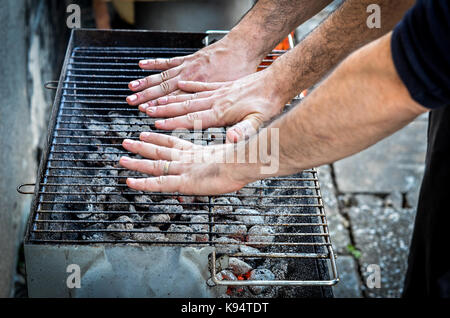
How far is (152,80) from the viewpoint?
2174mm

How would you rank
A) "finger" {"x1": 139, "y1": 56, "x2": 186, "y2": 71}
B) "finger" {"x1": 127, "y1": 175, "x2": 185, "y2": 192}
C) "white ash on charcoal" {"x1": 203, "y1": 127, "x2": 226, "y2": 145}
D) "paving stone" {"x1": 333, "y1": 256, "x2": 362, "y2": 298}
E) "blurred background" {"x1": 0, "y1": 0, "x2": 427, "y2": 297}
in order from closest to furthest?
"finger" {"x1": 127, "y1": 175, "x2": 185, "y2": 192} → "white ash on charcoal" {"x1": 203, "y1": 127, "x2": 226, "y2": 145} → "finger" {"x1": 139, "y1": 56, "x2": 186, "y2": 71} → "blurred background" {"x1": 0, "y1": 0, "x2": 427, "y2": 297} → "paving stone" {"x1": 333, "y1": 256, "x2": 362, "y2": 298}

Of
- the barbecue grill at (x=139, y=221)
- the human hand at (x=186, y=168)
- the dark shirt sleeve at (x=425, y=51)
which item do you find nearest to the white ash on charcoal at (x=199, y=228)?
the barbecue grill at (x=139, y=221)

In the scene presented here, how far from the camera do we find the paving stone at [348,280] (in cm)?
281

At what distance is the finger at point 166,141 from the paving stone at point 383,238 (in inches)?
66.9

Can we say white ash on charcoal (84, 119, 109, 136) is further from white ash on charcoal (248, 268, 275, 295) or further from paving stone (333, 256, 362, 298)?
paving stone (333, 256, 362, 298)

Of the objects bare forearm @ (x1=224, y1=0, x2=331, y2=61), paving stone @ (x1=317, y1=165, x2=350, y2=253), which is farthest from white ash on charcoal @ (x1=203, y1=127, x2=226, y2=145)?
paving stone @ (x1=317, y1=165, x2=350, y2=253)

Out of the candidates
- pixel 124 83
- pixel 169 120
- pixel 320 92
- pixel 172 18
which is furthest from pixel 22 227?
pixel 320 92

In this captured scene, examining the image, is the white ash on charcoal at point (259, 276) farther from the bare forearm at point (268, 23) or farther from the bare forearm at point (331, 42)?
the bare forearm at point (268, 23)

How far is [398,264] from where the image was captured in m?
2.95

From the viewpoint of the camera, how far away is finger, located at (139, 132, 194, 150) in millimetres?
1806

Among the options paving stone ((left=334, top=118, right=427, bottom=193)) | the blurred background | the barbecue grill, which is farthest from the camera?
paving stone ((left=334, top=118, right=427, bottom=193))

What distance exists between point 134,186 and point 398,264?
79.5 inches

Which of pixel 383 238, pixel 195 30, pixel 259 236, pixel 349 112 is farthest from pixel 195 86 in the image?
pixel 383 238

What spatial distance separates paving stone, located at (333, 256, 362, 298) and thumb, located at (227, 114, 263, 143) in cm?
138
